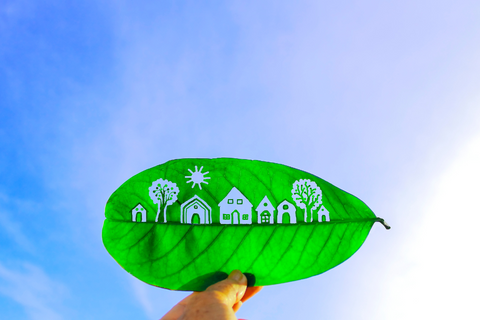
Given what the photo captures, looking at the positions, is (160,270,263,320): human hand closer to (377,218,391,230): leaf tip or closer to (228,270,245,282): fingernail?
(228,270,245,282): fingernail

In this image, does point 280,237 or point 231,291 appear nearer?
point 231,291

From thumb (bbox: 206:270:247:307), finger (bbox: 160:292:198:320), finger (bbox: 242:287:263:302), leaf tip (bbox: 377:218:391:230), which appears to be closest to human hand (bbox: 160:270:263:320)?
thumb (bbox: 206:270:247:307)

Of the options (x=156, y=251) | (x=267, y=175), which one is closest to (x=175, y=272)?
(x=156, y=251)

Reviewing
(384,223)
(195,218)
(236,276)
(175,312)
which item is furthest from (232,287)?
(384,223)

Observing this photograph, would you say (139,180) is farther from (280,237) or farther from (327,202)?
(327,202)

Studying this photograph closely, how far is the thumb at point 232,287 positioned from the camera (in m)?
1.78

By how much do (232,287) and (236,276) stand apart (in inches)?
3.2

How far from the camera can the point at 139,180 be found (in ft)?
6.32

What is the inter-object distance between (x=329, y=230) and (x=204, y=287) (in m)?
0.79

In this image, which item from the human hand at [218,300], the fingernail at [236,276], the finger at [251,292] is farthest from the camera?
the finger at [251,292]

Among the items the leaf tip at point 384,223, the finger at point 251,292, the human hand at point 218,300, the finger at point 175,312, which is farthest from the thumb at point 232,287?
the leaf tip at point 384,223

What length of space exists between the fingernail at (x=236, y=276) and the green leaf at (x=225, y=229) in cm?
3

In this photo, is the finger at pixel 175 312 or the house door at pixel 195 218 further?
the finger at pixel 175 312

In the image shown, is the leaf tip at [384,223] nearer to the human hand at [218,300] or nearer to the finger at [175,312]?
the human hand at [218,300]
